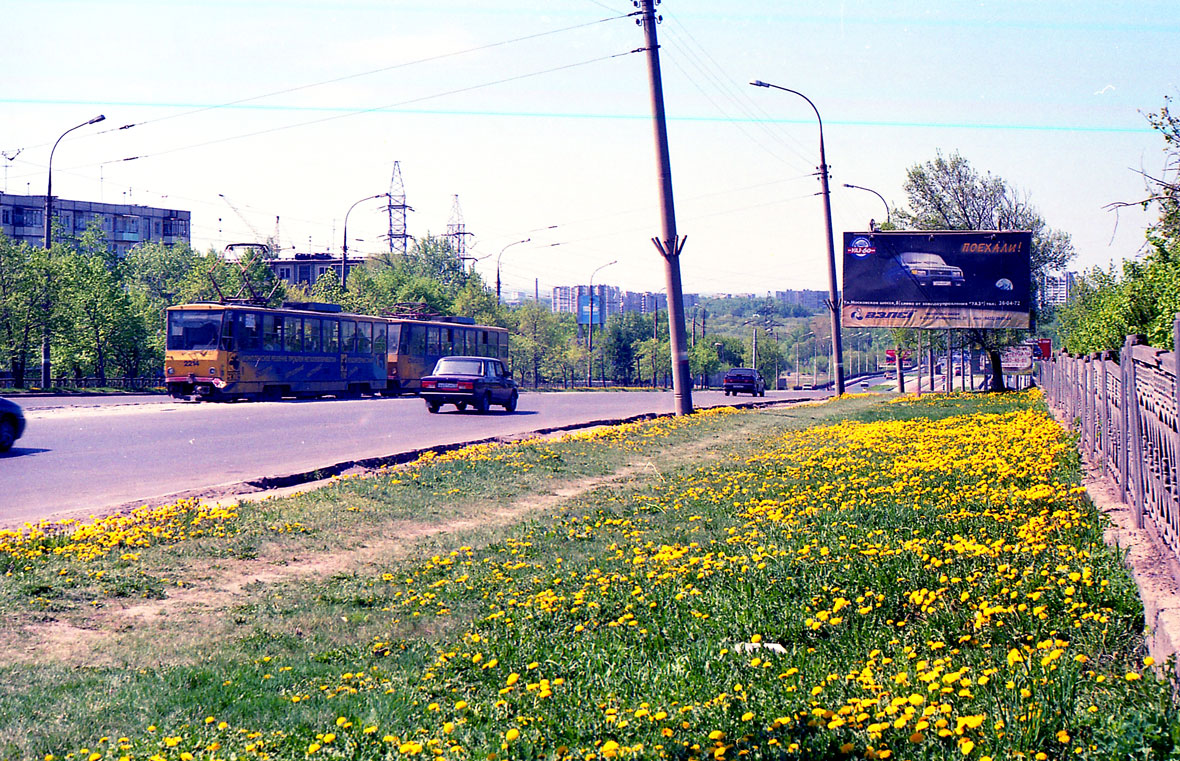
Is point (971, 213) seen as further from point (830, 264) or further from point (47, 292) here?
point (47, 292)

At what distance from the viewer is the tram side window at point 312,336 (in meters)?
38.8

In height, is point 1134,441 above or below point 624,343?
below

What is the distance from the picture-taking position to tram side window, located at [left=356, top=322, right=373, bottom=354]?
140 feet

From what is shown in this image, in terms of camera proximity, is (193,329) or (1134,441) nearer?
(1134,441)

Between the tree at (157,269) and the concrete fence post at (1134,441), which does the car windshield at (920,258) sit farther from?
the tree at (157,269)

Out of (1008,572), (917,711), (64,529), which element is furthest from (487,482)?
(917,711)

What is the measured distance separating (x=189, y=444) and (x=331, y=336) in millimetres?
23176

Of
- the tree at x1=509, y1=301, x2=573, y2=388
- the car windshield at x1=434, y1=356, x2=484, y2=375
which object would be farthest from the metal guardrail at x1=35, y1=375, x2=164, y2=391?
the tree at x1=509, y1=301, x2=573, y2=388

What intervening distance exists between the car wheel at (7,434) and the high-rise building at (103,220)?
13069 cm

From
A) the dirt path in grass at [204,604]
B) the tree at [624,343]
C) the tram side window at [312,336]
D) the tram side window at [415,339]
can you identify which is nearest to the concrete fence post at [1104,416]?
the dirt path in grass at [204,604]

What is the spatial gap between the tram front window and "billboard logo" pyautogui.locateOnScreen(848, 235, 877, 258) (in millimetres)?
23602

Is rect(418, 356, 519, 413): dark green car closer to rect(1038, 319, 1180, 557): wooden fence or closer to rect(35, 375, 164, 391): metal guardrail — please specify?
rect(1038, 319, 1180, 557): wooden fence

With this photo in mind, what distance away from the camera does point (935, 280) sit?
134 feet

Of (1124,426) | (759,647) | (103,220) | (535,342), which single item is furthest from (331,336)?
(103,220)
